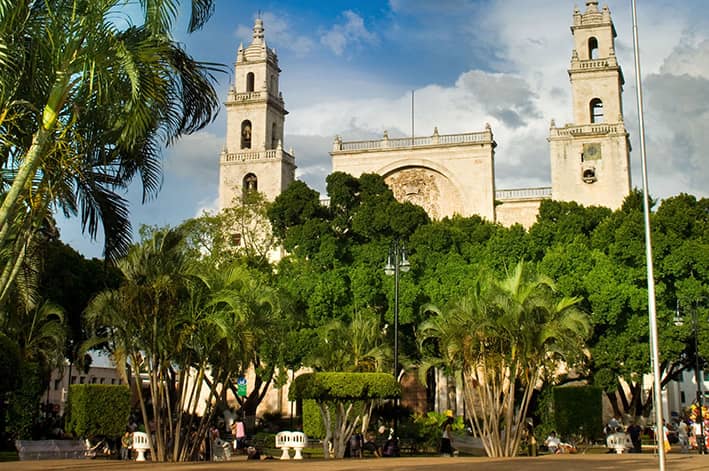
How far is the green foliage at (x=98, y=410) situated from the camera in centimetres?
2223

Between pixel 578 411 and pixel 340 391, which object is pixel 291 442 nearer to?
pixel 340 391

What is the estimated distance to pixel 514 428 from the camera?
19797mm

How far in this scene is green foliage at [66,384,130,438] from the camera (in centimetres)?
2223

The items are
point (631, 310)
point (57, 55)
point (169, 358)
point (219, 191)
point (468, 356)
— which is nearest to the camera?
point (57, 55)

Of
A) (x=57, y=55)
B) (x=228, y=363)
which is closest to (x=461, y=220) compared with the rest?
(x=228, y=363)

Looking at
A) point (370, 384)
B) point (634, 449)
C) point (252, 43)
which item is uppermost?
point (252, 43)

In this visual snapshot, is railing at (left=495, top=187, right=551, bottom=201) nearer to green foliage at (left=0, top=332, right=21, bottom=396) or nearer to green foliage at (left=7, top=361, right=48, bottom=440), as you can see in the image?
green foliage at (left=7, top=361, right=48, bottom=440)

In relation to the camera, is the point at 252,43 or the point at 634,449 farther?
the point at 252,43

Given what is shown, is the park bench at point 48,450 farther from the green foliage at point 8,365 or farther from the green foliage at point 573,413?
the green foliage at point 573,413

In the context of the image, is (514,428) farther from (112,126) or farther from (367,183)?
(367,183)

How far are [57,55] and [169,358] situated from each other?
8.07 meters

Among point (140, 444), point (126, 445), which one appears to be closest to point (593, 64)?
point (126, 445)

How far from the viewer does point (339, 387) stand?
18.9 meters

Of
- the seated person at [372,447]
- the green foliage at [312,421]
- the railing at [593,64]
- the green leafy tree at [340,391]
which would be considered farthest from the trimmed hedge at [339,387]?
the railing at [593,64]
